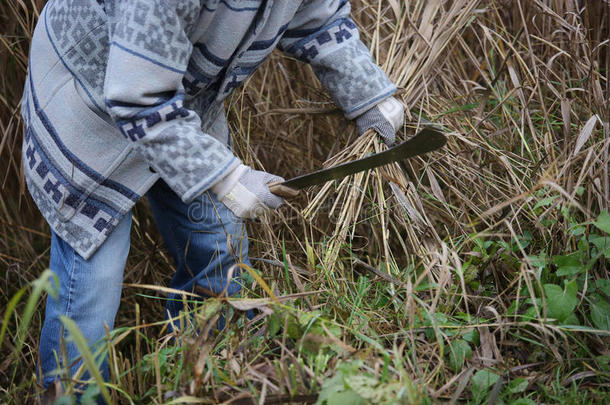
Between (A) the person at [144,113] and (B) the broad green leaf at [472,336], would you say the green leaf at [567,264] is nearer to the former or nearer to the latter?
(B) the broad green leaf at [472,336]

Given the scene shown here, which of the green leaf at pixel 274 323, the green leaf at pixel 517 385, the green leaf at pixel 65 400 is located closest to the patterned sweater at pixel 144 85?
the green leaf at pixel 274 323

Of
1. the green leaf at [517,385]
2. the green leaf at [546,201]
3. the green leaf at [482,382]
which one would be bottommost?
the green leaf at [517,385]

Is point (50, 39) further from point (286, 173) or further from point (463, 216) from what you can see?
point (463, 216)

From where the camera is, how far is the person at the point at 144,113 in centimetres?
111

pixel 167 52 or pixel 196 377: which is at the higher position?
pixel 167 52

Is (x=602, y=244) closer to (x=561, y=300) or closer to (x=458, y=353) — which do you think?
(x=561, y=300)

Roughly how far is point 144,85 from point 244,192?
0.86ft

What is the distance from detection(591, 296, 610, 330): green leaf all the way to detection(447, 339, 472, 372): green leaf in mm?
237

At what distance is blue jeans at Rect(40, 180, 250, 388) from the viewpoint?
4.31 feet

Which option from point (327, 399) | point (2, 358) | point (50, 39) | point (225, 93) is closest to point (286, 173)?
point (225, 93)

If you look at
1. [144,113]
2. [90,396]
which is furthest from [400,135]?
[90,396]

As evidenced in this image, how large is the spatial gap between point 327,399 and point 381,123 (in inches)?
26.9

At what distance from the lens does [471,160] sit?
150 centimetres

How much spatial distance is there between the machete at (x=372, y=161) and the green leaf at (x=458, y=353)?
13.7 inches
